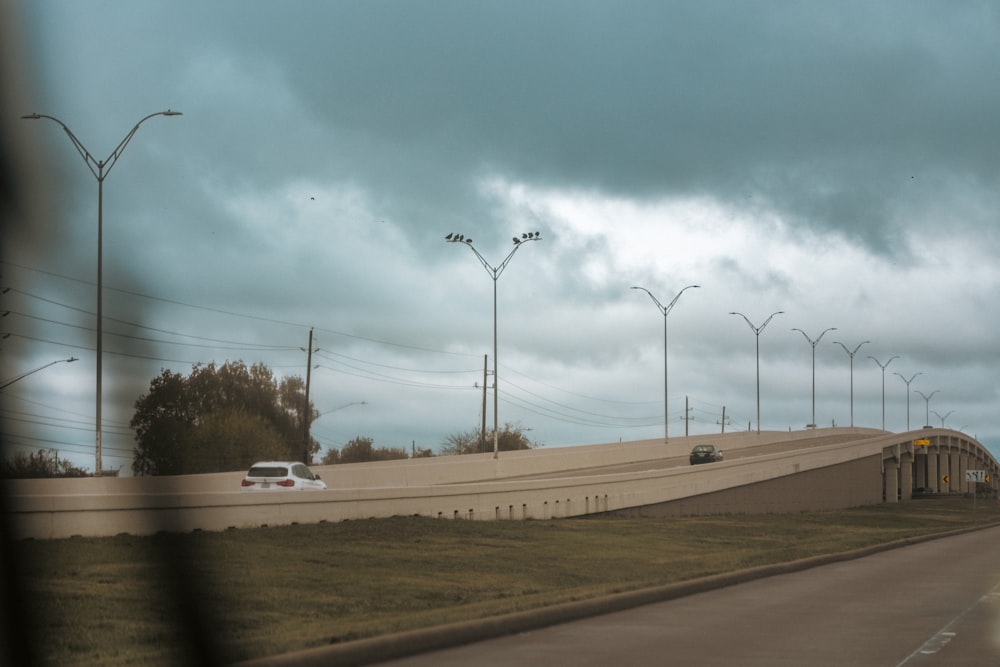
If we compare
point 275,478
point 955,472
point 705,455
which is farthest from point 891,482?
point 275,478

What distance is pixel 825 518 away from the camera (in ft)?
195

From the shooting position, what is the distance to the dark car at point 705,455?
80.9m

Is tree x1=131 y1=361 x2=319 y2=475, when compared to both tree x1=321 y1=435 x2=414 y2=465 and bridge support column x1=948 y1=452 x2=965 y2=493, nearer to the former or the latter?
tree x1=321 y1=435 x2=414 y2=465

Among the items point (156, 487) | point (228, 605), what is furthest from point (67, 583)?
point (156, 487)

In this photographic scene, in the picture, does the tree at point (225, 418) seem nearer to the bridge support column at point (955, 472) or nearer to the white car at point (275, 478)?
the white car at point (275, 478)

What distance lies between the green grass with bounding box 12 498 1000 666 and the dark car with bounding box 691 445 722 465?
4704 centimetres

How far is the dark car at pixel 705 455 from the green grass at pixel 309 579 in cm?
4704

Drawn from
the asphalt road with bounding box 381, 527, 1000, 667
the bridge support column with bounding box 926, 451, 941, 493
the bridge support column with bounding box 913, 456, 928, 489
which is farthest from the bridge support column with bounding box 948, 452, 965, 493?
the asphalt road with bounding box 381, 527, 1000, 667

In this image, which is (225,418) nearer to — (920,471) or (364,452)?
(364,452)

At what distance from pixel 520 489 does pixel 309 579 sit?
23360 mm

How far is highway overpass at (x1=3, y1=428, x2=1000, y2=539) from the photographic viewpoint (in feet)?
76.4

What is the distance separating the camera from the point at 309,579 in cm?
1948

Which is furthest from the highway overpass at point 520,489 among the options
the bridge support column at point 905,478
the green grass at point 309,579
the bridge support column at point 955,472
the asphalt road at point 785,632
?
the bridge support column at point 955,472

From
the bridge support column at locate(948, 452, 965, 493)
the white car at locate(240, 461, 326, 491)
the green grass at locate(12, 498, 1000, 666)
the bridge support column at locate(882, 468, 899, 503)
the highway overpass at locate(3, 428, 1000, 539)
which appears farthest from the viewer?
the bridge support column at locate(948, 452, 965, 493)
